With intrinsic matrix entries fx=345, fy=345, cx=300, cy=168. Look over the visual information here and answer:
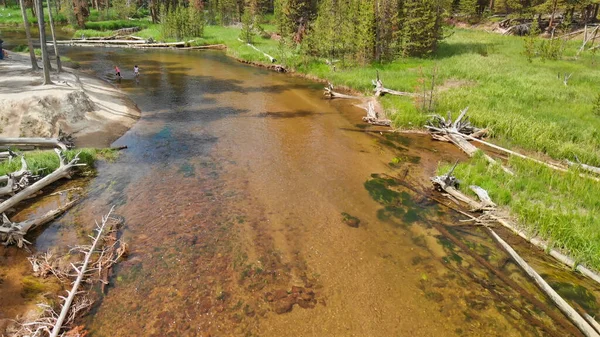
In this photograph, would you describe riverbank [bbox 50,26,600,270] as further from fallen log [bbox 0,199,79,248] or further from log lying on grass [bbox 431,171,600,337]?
fallen log [bbox 0,199,79,248]

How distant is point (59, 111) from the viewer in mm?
21078

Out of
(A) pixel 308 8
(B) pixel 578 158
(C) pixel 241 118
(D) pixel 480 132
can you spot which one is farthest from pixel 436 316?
(A) pixel 308 8

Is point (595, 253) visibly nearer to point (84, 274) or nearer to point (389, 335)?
point (389, 335)

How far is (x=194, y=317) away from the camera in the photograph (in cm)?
938

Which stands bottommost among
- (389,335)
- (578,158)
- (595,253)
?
(389,335)

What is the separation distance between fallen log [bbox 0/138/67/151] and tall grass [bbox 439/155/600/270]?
1971 centimetres

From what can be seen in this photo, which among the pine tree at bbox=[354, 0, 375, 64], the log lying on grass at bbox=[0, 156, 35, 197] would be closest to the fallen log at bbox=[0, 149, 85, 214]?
the log lying on grass at bbox=[0, 156, 35, 197]

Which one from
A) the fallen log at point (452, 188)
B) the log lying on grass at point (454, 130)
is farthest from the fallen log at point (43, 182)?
the log lying on grass at point (454, 130)

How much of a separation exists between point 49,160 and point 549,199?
70.6 ft

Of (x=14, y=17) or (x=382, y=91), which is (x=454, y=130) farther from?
(x=14, y=17)

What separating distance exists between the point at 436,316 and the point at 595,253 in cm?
576

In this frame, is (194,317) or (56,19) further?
(56,19)

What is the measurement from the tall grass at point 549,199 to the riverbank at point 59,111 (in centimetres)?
2060

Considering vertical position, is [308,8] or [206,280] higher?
[308,8]
